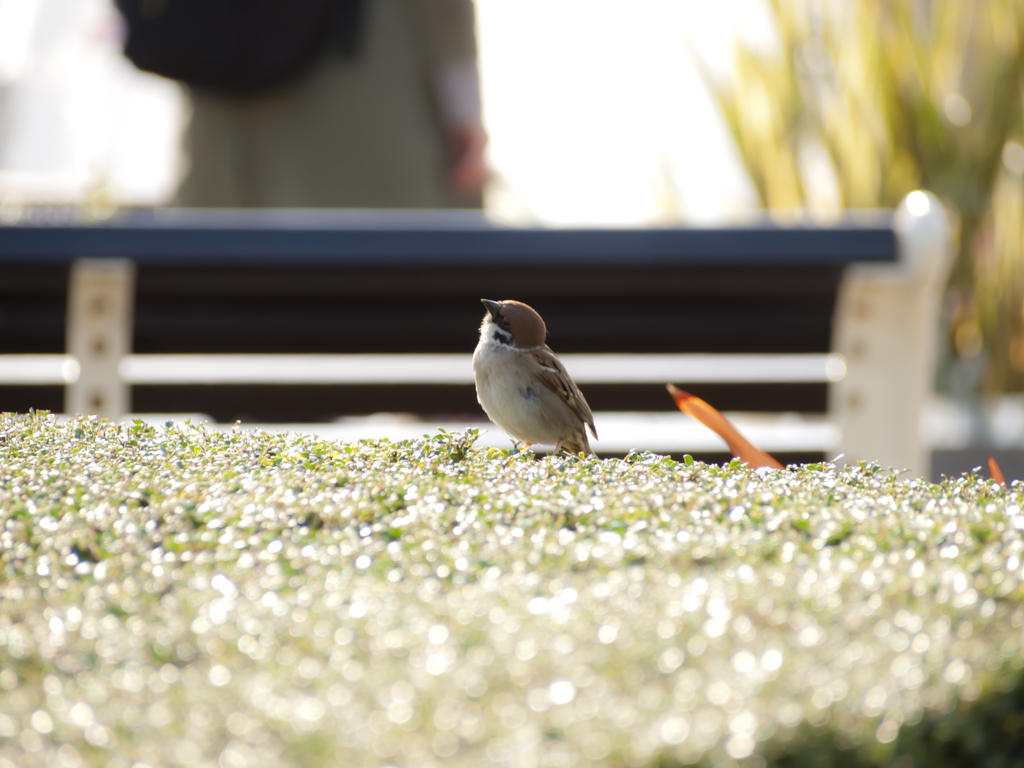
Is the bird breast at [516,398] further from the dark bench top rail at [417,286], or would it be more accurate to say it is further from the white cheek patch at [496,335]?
the dark bench top rail at [417,286]

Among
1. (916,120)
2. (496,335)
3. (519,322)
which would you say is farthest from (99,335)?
(916,120)

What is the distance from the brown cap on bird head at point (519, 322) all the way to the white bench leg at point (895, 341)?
3.92 ft

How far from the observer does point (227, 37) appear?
3611mm

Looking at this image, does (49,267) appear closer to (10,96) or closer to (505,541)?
(505,541)

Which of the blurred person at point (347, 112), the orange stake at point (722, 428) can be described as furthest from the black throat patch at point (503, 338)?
the blurred person at point (347, 112)

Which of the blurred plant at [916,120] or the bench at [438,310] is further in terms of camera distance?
the blurred plant at [916,120]

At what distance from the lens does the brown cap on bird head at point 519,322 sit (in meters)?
2.67

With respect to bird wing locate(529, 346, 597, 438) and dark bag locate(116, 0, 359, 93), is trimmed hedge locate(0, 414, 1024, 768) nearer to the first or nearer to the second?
bird wing locate(529, 346, 597, 438)

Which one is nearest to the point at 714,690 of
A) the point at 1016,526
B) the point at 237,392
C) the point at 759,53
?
the point at 1016,526

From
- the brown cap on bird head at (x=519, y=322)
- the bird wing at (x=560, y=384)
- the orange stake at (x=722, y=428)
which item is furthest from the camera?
the bird wing at (x=560, y=384)

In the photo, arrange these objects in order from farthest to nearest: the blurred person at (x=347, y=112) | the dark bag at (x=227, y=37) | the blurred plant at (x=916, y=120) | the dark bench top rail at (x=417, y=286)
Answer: the blurred plant at (x=916, y=120) < the blurred person at (x=347, y=112) < the dark bag at (x=227, y=37) < the dark bench top rail at (x=417, y=286)

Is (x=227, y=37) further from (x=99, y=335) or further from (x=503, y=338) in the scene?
(x=503, y=338)

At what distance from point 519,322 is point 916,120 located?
4.66 m

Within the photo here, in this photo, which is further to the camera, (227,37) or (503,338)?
(227,37)
